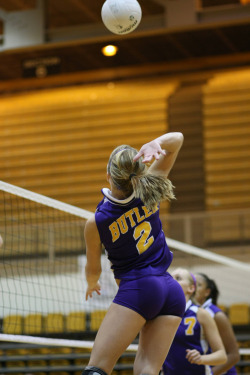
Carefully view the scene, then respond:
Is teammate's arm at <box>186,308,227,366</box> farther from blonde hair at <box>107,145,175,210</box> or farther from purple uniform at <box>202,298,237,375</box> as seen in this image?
blonde hair at <box>107,145,175,210</box>

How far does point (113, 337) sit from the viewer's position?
308 cm

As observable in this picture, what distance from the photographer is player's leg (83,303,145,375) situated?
3076 mm

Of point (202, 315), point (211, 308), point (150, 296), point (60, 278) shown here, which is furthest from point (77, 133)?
point (150, 296)

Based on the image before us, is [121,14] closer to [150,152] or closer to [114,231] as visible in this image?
[150,152]

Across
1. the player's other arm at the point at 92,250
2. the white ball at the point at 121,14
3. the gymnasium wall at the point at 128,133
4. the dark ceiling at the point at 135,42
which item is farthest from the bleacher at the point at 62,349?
the player's other arm at the point at 92,250

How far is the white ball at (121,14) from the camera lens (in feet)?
18.6

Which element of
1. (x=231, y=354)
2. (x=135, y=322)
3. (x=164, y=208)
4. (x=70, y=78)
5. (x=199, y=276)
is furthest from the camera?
(x=70, y=78)

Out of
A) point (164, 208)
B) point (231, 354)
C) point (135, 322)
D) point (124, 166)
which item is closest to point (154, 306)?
point (135, 322)

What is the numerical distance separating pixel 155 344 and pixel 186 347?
1460 mm

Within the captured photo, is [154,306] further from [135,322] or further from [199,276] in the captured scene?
[199,276]

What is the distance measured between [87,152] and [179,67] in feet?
9.80

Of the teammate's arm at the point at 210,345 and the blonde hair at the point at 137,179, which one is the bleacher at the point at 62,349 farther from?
the blonde hair at the point at 137,179

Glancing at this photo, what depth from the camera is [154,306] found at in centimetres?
320

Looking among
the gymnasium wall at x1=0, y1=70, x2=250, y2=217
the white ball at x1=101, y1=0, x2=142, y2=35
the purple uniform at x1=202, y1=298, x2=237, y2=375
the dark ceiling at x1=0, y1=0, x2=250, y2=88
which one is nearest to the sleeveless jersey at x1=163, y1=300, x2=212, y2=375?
the purple uniform at x1=202, y1=298, x2=237, y2=375
